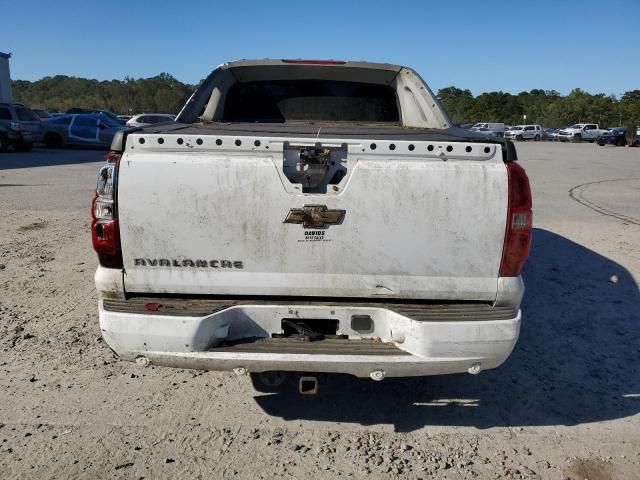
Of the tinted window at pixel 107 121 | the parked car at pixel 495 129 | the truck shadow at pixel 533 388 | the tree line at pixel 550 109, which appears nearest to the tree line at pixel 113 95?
the parked car at pixel 495 129

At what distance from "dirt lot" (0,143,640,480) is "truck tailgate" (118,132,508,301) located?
960 millimetres

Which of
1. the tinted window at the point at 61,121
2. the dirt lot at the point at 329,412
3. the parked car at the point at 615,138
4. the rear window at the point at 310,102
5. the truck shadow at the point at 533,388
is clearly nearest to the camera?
the dirt lot at the point at 329,412

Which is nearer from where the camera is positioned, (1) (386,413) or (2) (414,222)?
(2) (414,222)

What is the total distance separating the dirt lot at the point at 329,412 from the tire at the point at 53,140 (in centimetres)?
2039

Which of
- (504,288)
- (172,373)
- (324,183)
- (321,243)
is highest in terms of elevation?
(324,183)

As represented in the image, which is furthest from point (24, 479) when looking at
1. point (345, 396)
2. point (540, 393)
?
point (540, 393)

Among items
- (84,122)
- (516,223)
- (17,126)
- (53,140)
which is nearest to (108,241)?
(516,223)

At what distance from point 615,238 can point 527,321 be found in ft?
12.0

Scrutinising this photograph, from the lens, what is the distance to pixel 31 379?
368cm

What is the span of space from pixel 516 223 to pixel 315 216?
39.7 inches

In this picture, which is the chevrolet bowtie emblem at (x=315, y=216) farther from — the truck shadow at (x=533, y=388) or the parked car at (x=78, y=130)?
the parked car at (x=78, y=130)

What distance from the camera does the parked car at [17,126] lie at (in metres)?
19.4

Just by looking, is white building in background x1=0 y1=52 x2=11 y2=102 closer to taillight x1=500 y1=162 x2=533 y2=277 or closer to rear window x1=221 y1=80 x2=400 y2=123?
rear window x1=221 y1=80 x2=400 y2=123

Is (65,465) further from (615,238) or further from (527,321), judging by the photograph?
(615,238)
